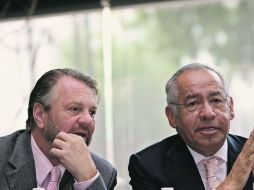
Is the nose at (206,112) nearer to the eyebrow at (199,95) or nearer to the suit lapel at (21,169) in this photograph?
the eyebrow at (199,95)

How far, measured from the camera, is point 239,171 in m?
1.62

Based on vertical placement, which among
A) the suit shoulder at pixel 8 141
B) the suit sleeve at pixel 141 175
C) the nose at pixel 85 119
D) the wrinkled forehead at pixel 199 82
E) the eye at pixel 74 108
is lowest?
the suit sleeve at pixel 141 175

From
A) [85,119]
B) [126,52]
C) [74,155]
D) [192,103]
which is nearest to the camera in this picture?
[74,155]

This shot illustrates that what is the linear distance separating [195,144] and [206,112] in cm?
15

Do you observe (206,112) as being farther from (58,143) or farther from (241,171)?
(58,143)

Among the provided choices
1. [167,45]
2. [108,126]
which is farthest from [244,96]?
[108,126]

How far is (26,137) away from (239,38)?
6.09 feet

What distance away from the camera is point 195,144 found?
6.04 ft

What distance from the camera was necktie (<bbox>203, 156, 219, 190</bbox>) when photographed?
1.77 metres

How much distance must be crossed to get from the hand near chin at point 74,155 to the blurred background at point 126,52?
171 cm

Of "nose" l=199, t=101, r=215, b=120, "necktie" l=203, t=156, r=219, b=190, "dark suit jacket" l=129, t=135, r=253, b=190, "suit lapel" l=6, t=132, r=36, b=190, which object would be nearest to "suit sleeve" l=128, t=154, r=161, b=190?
"dark suit jacket" l=129, t=135, r=253, b=190

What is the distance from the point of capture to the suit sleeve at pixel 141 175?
1.81 meters

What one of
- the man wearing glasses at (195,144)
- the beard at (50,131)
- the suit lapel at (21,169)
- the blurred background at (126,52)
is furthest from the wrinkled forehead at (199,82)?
the blurred background at (126,52)

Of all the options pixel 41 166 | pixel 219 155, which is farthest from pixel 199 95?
pixel 41 166
